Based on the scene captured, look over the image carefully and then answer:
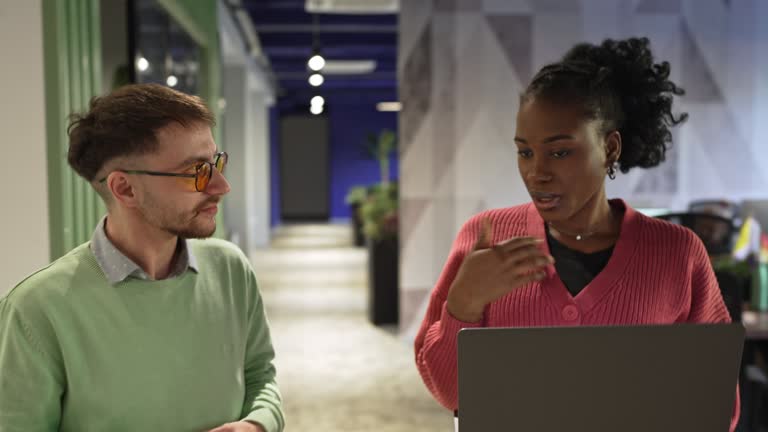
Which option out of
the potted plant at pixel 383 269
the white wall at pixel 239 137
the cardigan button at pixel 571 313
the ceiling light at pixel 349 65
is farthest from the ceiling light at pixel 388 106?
the cardigan button at pixel 571 313

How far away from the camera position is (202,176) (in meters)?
1.34

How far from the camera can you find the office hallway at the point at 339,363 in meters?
4.35

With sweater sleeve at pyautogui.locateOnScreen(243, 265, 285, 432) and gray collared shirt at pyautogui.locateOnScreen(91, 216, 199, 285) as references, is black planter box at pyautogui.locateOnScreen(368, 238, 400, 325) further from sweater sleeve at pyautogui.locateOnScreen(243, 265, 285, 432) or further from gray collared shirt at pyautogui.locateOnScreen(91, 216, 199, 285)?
gray collared shirt at pyautogui.locateOnScreen(91, 216, 199, 285)

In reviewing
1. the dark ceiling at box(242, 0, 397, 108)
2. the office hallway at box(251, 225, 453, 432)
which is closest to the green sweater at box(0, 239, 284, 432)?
the office hallway at box(251, 225, 453, 432)

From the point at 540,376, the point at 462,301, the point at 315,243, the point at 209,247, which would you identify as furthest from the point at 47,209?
the point at 315,243

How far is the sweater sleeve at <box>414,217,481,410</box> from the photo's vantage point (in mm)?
1216

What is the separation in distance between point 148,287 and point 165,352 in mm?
128

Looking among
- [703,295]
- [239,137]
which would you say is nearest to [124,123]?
[703,295]

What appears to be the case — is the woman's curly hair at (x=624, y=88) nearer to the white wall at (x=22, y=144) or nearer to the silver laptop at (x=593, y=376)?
the silver laptop at (x=593, y=376)

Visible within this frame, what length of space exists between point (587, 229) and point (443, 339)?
384 millimetres

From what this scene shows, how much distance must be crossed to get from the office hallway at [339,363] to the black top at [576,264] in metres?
3.06

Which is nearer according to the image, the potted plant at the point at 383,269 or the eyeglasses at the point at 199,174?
the eyeglasses at the point at 199,174

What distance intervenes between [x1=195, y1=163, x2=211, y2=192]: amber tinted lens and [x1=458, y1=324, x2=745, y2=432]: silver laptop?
0.64 m

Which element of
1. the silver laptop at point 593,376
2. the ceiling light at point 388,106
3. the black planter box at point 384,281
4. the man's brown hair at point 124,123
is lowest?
the black planter box at point 384,281
